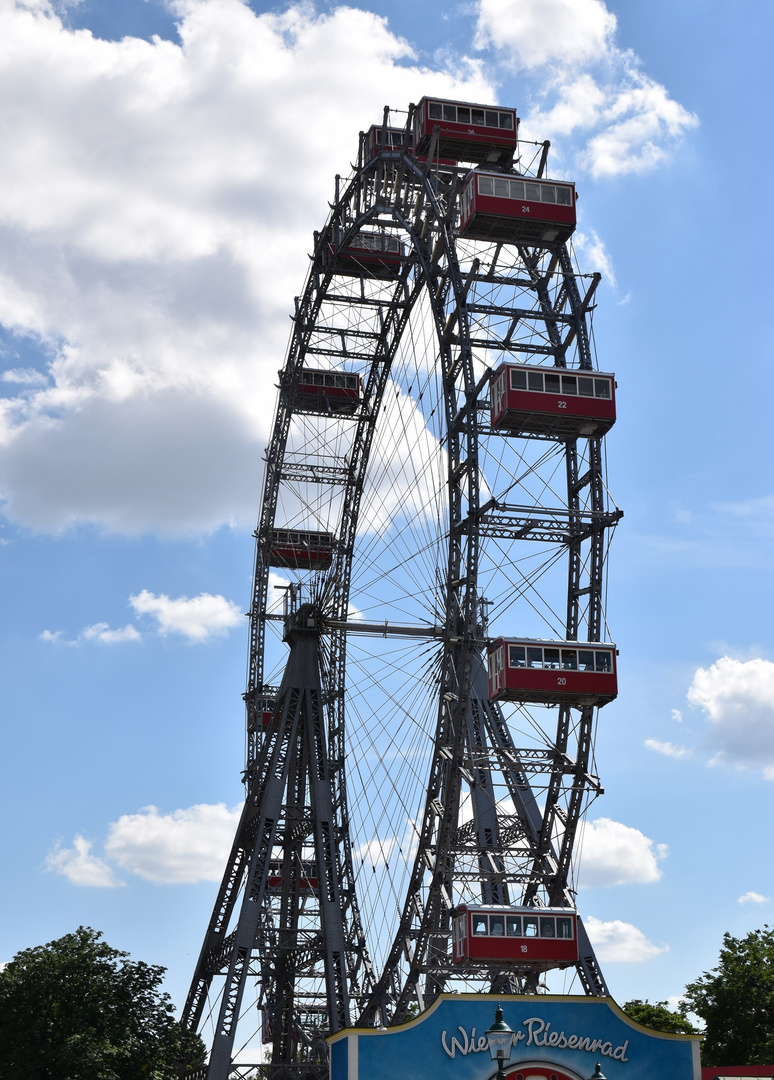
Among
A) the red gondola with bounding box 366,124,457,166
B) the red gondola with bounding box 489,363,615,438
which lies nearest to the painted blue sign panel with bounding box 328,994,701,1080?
the red gondola with bounding box 489,363,615,438

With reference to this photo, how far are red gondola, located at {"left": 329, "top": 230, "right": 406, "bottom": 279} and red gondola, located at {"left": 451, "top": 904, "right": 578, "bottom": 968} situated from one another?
99.5 ft

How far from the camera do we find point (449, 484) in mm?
45031

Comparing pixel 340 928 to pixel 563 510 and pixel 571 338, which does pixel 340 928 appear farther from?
pixel 571 338

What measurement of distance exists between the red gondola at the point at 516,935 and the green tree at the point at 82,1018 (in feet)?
42.6

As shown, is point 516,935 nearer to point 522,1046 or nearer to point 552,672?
point 522,1046

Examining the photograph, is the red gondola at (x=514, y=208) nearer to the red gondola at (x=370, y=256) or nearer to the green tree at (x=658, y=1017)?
the red gondola at (x=370, y=256)

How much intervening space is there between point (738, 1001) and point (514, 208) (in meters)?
36.6

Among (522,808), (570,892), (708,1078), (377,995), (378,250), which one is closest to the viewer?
(570,892)

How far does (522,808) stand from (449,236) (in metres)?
20.3

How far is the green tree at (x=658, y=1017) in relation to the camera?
8025 cm

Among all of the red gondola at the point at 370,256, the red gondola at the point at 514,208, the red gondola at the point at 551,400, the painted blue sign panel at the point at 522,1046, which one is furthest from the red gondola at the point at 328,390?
the painted blue sign panel at the point at 522,1046

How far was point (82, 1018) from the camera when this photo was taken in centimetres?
4581

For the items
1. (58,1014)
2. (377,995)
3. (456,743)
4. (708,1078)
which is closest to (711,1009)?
(708,1078)

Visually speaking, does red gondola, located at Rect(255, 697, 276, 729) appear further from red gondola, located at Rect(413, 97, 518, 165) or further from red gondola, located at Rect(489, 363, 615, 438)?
red gondola, located at Rect(413, 97, 518, 165)
